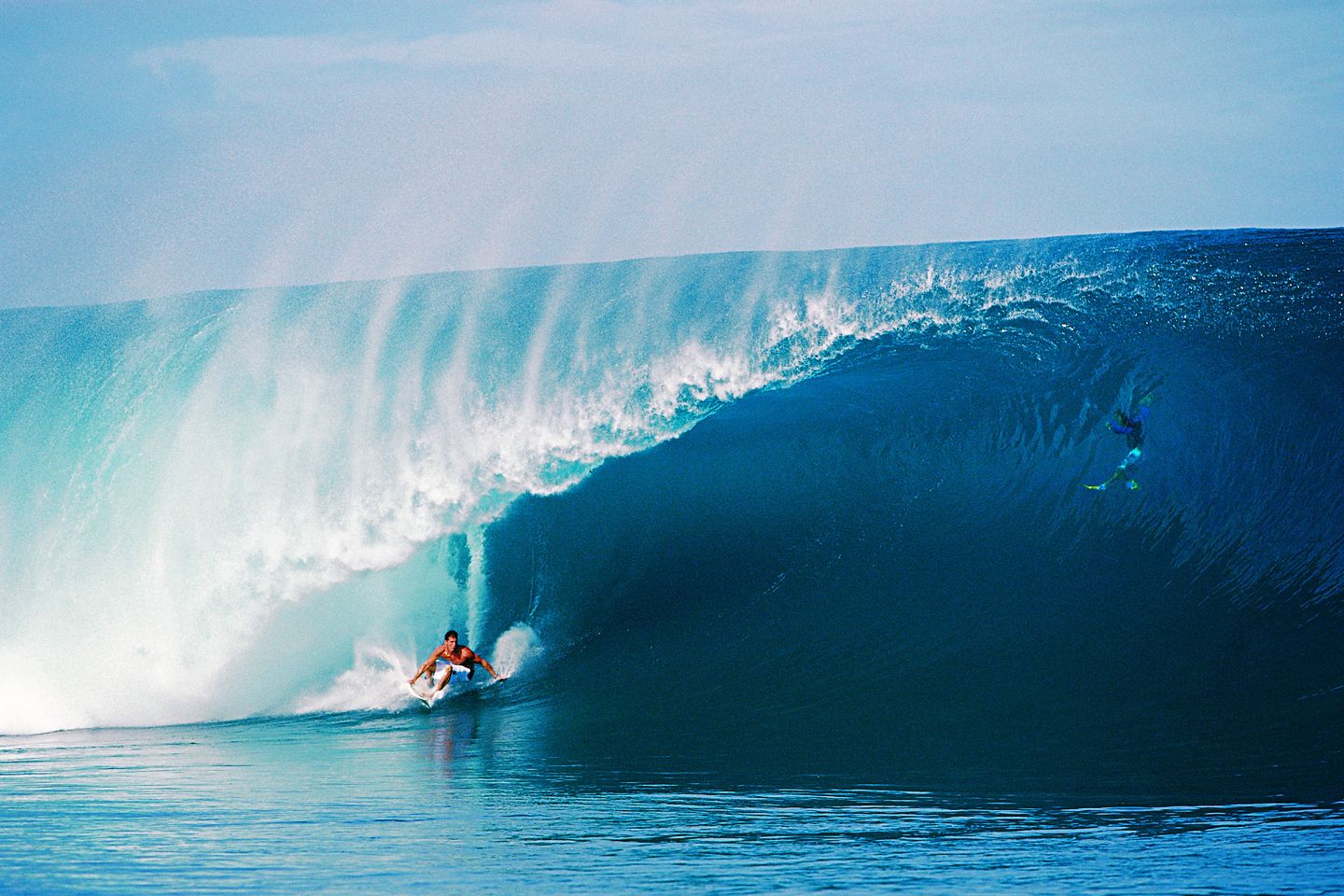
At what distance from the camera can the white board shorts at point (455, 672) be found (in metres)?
9.70

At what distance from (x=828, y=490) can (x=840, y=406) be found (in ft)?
4.28

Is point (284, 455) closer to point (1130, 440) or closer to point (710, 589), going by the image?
point (710, 589)

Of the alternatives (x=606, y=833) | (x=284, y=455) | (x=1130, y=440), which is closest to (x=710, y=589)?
(x=1130, y=440)

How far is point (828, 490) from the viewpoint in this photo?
11.4 metres

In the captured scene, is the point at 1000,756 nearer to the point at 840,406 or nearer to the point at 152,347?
the point at 840,406

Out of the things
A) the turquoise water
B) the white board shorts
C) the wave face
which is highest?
the wave face

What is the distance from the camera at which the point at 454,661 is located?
381 inches

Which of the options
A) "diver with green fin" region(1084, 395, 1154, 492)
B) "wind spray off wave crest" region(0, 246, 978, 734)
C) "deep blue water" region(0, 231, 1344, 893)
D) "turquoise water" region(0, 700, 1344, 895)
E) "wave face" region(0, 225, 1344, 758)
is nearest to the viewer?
"turquoise water" region(0, 700, 1344, 895)

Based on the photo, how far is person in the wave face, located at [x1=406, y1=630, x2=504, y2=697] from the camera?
380 inches

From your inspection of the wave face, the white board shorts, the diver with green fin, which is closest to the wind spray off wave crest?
the wave face

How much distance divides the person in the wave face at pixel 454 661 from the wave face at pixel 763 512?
0.52 m

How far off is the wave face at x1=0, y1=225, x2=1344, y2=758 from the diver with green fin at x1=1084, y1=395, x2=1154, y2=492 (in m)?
0.10

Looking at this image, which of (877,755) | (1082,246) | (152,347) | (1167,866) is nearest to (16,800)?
(877,755)

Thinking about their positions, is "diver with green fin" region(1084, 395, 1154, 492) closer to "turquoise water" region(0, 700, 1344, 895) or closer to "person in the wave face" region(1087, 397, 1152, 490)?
"person in the wave face" region(1087, 397, 1152, 490)
